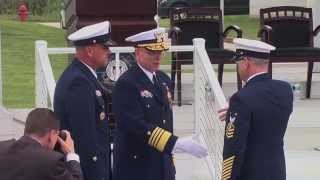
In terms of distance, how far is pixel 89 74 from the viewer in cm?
505

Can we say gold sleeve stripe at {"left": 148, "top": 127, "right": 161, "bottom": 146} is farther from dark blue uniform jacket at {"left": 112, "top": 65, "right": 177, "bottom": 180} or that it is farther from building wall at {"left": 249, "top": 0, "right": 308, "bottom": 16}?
building wall at {"left": 249, "top": 0, "right": 308, "bottom": 16}

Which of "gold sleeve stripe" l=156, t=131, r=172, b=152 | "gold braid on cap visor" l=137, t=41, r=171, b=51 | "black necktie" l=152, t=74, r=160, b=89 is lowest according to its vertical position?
"gold sleeve stripe" l=156, t=131, r=172, b=152

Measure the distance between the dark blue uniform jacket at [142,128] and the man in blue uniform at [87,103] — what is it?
0.72ft

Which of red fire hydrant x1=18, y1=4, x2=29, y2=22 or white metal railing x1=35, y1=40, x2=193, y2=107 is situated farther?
red fire hydrant x1=18, y1=4, x2=29, y2=22

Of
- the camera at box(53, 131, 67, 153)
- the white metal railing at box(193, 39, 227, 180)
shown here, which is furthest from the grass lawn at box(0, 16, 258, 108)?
the camera at box(53, 131, 67, 153)

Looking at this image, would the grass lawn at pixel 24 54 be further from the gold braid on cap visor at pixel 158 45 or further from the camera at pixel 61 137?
the camera at pixel 61 137

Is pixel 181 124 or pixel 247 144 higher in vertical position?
pixel 247 144

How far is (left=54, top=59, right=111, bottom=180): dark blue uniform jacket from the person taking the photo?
4926 mm

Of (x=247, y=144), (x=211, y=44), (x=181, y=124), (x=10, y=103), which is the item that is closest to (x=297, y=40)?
(x=211, y=44)

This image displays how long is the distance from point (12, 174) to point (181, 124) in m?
5.39

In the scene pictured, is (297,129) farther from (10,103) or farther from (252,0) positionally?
(252,0)

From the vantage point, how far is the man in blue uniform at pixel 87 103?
4934 millimetres

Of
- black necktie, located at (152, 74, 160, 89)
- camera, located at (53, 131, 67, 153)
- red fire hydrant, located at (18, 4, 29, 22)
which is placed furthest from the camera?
red fire hydrant, located at (18, 4, 29, 22)

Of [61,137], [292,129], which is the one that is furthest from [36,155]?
[292,129]
